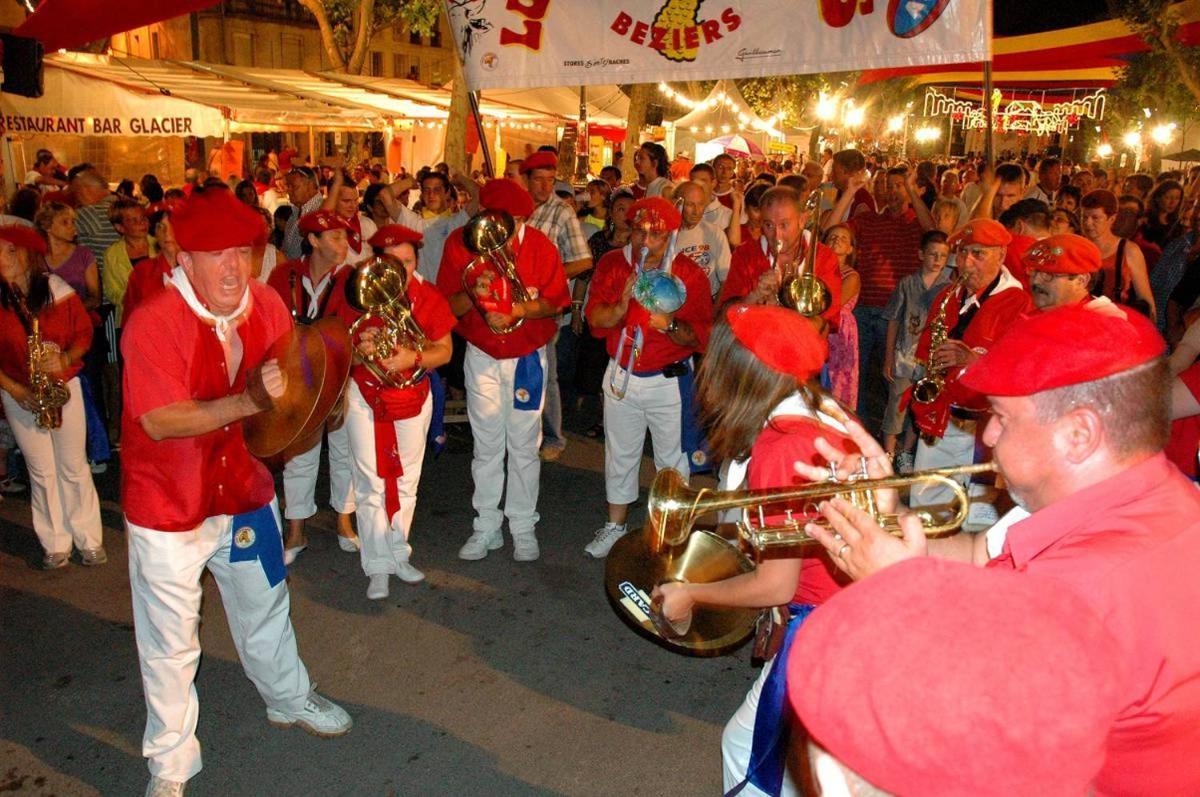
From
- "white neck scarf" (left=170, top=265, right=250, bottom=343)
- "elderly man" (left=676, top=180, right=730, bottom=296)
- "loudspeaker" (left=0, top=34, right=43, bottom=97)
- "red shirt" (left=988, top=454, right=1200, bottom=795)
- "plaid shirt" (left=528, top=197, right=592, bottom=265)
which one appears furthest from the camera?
"loudspeaker" (left=0, top=34, right=43, bottom=97)

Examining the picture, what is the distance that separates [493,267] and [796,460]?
3.14 metres

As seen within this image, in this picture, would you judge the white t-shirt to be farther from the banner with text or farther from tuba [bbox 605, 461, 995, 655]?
tuba [bbox 605, 461, 995, 655]

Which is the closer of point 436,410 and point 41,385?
point 41,385

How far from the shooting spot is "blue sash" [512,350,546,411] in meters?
5.25

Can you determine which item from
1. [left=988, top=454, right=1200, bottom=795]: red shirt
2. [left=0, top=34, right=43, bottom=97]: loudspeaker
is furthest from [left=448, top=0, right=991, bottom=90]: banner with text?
[left=988, top=454, right=1200, bottom=795]: red shirt

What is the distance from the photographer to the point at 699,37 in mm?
5652

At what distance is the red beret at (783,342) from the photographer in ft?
8.45

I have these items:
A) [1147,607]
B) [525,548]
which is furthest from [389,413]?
[1147,607]

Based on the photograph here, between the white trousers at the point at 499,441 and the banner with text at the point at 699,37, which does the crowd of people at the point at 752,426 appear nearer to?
the white trousers at the point at 499,441

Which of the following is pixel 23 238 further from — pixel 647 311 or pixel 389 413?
pixel 647 311

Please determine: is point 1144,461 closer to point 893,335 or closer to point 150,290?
point 150,290

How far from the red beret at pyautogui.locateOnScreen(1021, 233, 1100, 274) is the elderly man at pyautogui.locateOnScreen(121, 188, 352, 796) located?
12.5ft

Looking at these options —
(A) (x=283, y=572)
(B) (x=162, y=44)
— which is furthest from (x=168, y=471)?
(B) (x=162, y=44)

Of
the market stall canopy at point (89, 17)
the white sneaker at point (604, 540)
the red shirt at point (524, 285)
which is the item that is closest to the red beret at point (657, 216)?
the red shirt at point (524, 285)
